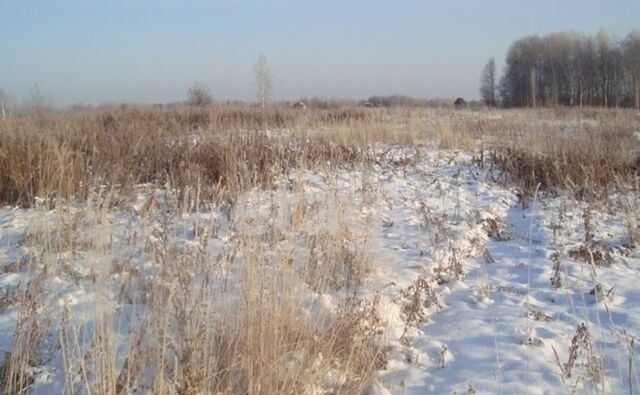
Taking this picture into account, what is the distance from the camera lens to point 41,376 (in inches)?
85.1

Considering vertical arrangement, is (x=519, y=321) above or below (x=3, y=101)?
below

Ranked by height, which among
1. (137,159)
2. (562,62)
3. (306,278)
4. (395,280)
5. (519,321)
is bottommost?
(519,321)

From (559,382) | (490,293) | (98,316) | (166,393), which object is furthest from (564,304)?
(98,316)

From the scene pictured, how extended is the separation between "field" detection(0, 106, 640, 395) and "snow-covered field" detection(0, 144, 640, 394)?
0.7 inches

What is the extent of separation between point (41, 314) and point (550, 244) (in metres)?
4.45

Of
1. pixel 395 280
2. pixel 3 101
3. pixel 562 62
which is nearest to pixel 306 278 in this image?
pixel 395 280

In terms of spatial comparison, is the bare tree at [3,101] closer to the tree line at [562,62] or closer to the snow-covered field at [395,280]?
the snow-covered field at [395,280]

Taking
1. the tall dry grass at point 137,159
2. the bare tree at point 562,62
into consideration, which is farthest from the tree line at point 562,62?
the tall dry grass at point 137,159

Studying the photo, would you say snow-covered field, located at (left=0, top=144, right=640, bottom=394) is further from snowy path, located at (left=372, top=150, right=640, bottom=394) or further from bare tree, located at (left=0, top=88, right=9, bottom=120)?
bare tree, located at (left=0, top=88, right=9, bottom=120)

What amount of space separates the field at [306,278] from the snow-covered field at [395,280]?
2cm

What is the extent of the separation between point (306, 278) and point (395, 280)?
3.16ft

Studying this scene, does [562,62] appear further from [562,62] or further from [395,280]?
[395,280]

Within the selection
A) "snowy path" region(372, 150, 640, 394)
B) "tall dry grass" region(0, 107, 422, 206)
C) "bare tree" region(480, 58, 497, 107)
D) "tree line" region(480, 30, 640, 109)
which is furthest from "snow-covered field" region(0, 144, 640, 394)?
"bare tree" region(480, 58, 497, 107)

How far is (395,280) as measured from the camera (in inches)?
140
